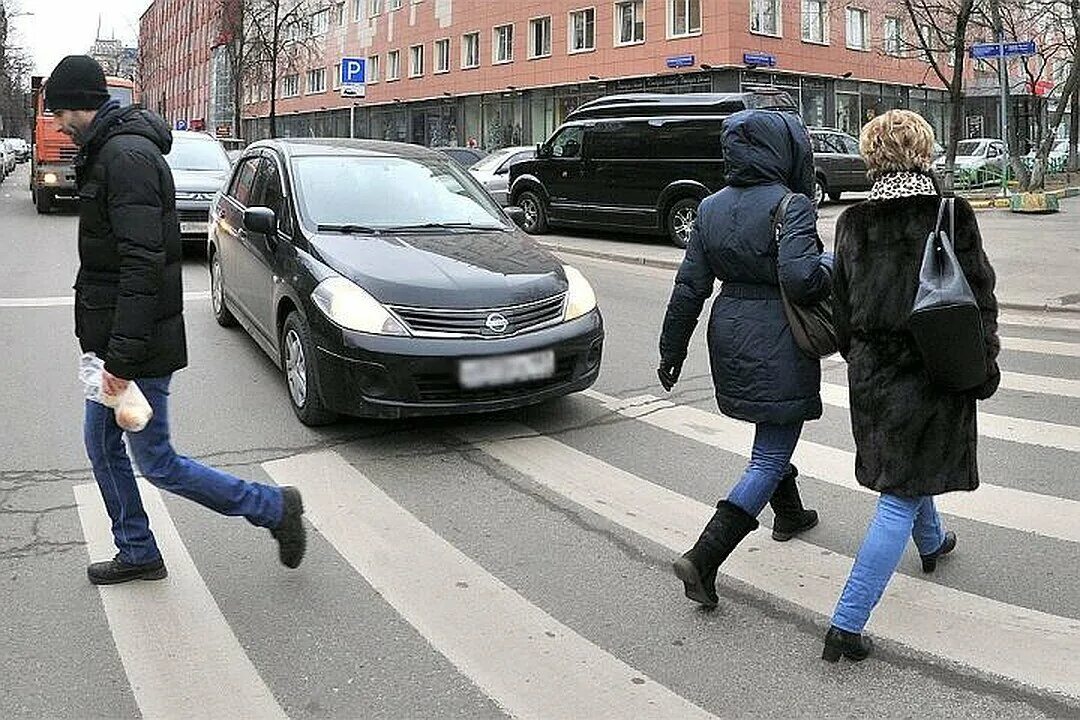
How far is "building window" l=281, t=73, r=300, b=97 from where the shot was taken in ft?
221

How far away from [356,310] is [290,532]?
6.49 feet

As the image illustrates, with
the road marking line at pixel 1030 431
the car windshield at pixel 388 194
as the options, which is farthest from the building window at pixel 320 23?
the road marking line at pixel 1030 431

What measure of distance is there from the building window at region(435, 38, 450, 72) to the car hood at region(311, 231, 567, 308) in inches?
1836

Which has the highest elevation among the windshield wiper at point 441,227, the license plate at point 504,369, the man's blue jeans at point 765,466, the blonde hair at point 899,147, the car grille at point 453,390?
the windshield wiper at point 441,227

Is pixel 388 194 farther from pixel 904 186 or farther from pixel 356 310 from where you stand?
pixel 904 186

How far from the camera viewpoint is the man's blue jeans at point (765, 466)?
409 centimetres

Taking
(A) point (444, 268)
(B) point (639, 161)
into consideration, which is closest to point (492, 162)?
(B) point (639, 161)

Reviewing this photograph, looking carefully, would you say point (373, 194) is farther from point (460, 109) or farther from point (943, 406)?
point (460, 109)

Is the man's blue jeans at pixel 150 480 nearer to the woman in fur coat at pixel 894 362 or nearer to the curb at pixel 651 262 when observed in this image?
the woman in fur coat at pixel 894 362

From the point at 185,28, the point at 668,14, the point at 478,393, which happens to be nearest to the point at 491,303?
the point at 478,393

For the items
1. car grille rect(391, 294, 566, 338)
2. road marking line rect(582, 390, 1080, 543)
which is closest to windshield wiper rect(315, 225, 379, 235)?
car grille rect(391, 294, 566, 338)

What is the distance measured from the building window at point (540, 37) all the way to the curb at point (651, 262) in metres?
29.1

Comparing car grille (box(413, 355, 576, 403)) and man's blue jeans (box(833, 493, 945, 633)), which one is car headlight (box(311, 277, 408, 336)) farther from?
man's blue jeans (box(833, 493, 945, 633))

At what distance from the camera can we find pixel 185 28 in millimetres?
101812
